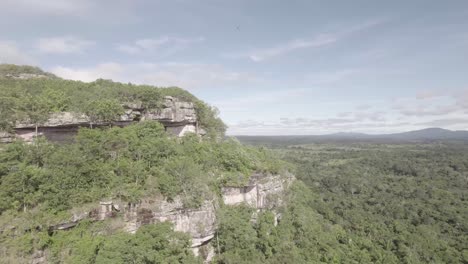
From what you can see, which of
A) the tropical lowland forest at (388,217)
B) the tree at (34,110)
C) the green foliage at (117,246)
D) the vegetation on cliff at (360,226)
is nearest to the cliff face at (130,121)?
the tree at (34,110)

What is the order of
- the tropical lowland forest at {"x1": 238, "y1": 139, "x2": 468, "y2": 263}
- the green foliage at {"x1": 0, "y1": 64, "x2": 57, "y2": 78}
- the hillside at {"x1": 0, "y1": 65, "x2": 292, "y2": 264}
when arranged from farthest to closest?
1. the tropical lowland forest at {"x1": 238, "y1": 139, "x2": 468, "y2": 263}
2. the green foliage at {"x1": 0, "y1": 64, "x2": 57, "y2": 78}
3. the hillside at {"x1": 0, "y1": 65, "x2": 292, "y2": 264}

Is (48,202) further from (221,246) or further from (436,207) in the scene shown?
(436,207)

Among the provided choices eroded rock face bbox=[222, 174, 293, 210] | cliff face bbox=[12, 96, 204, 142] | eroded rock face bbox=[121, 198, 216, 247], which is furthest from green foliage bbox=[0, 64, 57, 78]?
eroded rock face bbox=[222, 174, 293, 210]

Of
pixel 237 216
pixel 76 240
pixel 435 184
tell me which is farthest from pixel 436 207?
pixel 76 240

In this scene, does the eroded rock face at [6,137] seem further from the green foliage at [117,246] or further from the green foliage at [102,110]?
the green foliage at [117,246]

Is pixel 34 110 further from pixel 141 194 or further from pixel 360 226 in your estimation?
pixel 360 226

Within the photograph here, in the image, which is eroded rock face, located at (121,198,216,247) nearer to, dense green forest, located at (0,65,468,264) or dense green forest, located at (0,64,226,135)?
dense green forest, located at (0,65,468,264)

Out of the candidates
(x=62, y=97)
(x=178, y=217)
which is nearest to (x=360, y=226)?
(x=178, y=217)

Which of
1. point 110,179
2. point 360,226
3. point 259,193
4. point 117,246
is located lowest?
point 360,226
